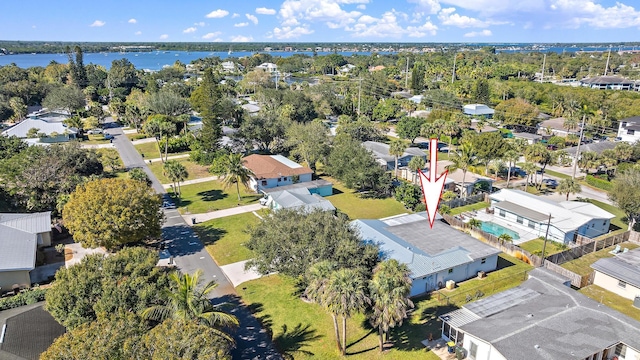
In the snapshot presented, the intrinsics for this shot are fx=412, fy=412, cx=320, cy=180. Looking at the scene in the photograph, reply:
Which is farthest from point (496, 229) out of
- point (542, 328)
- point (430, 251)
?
point (542, 328)

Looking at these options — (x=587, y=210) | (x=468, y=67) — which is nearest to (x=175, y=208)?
(x=587, y=210)

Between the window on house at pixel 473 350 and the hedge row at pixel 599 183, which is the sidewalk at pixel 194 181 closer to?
the window on house at pixel 473 350

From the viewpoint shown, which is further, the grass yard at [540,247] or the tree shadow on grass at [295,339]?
the grass yard at [540,247]

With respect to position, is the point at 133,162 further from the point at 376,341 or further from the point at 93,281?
the point at 376,341

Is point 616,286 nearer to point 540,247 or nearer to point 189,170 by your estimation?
point 540,247

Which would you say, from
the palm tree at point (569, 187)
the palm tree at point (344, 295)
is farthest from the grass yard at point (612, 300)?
the palm tree at point (344, 295)

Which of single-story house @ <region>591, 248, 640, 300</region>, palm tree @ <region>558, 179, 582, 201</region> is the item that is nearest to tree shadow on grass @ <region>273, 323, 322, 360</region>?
single-story house @ <region>591, 248, 640, 300</region>
